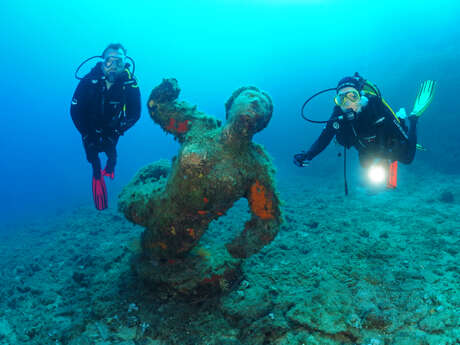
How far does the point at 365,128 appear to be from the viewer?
4.81 meters

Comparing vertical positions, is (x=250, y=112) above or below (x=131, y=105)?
below

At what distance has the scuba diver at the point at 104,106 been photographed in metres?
4.83

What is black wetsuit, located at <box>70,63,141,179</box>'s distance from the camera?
190 inches

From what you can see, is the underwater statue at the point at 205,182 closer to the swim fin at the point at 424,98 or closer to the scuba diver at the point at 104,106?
the scuba diver at the point at 104,106

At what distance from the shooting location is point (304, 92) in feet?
124

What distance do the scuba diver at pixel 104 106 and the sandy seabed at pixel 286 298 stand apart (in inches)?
71.8

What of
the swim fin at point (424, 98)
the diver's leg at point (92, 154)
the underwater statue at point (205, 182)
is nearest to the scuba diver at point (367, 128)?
the swim fin at point (424, 98)

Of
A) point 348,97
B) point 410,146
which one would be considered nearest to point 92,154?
point 348,97

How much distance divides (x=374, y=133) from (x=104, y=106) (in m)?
5.40

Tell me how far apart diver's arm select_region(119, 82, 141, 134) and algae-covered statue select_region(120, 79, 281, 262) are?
1.86 m

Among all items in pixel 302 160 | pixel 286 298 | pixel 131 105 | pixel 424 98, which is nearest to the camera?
pixel 286 298

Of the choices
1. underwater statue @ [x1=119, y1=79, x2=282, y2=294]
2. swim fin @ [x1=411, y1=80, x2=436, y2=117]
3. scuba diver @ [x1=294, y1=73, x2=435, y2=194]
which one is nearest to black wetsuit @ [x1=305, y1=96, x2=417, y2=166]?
scuba diver @ [x1=294, y1=73, x2=435, y2=194]

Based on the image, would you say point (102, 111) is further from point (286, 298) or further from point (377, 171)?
point (377, 171)

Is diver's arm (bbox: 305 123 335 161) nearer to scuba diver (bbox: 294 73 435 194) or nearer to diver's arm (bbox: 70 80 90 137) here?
scuba diver (bbox: 294 73 435 194)
